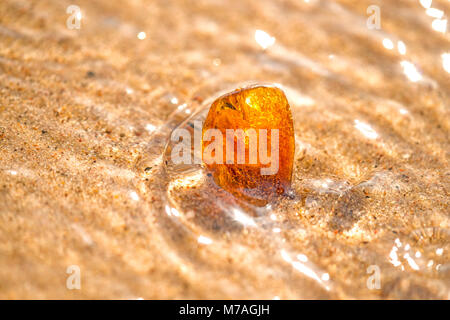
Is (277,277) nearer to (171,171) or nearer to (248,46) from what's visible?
(171,171)

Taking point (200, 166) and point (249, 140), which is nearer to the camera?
point (249, 140)

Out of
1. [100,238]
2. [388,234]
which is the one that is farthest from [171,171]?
[388,234]

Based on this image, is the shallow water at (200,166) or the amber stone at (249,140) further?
the amber stone at (249,140)

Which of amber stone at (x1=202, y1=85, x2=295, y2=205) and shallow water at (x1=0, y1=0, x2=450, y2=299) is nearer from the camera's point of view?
shallow water at (x1=0, y1=0, x2=450, y2=299)
